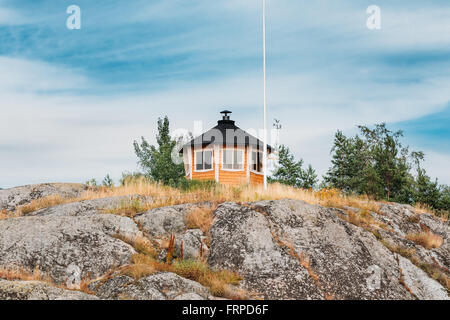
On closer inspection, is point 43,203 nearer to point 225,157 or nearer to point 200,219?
point 200,219

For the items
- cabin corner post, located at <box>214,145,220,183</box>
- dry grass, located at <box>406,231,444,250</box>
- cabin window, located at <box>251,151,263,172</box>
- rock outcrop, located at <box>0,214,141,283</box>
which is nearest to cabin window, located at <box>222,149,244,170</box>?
cabin corner post, located at <box>214,145,220,183</box>

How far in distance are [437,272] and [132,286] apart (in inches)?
394

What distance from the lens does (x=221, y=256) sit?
43.0 ft

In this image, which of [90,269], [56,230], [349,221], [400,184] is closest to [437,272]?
[349,221]

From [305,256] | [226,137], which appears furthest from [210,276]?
[226,137]

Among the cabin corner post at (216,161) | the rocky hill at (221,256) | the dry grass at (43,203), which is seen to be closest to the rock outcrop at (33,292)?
the rocky hill at (221,256)

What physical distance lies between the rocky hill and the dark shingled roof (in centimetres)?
1467

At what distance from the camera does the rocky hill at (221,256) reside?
11.3m

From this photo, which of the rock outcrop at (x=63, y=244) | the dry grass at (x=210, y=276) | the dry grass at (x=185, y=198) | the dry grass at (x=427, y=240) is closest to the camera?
the dry grass at (x=210, y=276)

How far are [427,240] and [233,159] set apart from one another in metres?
16.2

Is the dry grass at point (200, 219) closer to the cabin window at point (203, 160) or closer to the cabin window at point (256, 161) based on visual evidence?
the cabin window at point (203, 160)

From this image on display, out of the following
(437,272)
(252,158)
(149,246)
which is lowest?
(437,272)

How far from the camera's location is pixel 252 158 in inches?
1245

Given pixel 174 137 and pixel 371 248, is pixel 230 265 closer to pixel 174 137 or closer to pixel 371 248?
pixel 371 248
